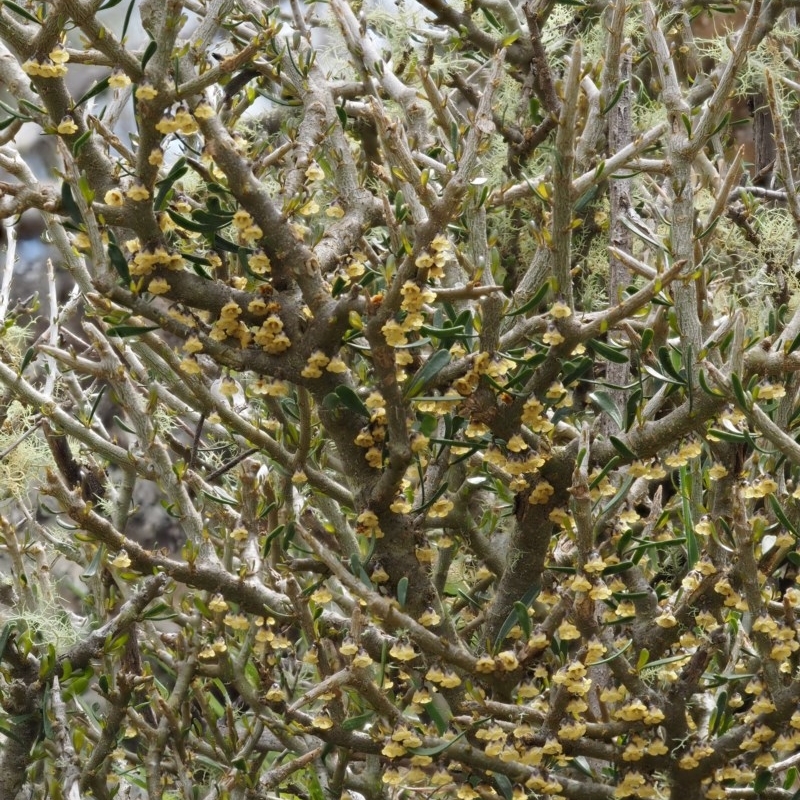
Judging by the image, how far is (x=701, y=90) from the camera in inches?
87.6

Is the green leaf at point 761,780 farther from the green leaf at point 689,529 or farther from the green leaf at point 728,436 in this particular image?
the green leaf at point 728,436

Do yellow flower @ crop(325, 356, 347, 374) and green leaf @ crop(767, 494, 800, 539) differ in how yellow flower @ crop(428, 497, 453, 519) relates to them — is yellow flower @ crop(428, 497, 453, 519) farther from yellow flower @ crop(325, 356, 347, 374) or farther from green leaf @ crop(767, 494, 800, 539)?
green leaf @ crop(767, 494, 800, 539)

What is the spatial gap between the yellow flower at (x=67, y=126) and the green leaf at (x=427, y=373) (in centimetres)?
49

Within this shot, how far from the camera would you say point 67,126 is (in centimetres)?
118

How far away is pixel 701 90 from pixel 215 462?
1.41 m

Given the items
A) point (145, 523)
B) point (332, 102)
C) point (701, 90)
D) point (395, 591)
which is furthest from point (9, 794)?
point (145, 523)

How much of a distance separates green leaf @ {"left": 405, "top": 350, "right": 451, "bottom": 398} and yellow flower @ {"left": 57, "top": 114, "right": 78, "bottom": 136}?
49 cm

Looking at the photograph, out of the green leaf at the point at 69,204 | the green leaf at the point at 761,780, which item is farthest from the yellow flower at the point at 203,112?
the green leaf at the point at 761,780

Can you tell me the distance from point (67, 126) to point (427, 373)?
1.65 ft

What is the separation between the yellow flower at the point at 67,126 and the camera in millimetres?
1176

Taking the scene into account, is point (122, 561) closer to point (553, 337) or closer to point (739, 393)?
point (553, 337)

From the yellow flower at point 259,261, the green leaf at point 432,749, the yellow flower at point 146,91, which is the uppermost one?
the yellow flower at point 146,91

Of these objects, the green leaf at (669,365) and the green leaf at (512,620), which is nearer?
the green leaf at (669,365)

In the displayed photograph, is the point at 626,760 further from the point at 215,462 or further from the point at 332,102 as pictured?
the point at 215,462
